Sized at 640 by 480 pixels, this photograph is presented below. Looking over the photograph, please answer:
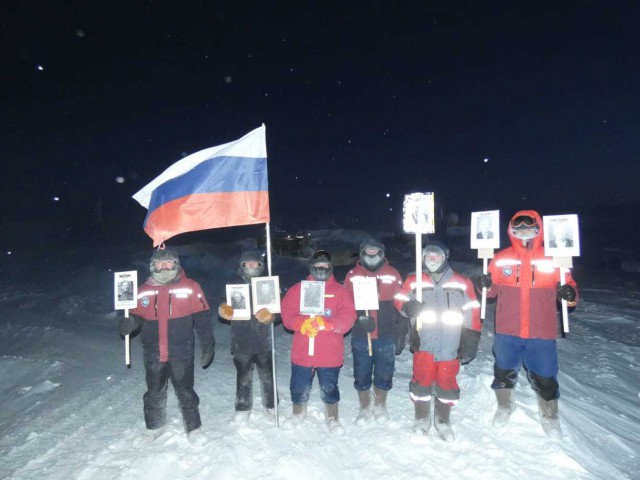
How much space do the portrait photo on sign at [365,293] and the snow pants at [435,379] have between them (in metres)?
0.78

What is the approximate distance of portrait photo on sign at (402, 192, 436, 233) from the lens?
464 centimetres

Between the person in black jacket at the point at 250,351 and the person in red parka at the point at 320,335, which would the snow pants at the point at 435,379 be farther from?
the person in black jacket at the point at 250,351

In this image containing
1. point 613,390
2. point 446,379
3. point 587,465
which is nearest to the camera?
point 587,465

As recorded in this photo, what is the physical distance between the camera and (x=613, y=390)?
631 cm

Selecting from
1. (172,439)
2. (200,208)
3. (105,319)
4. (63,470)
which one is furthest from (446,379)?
(105,319)

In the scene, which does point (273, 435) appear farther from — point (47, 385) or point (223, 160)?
point (47, 385)

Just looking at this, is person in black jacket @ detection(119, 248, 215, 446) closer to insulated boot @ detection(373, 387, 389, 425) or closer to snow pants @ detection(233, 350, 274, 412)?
snow pants @ detection(233, 350, 274, 412)

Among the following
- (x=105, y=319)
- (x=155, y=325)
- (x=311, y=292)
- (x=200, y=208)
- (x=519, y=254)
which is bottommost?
(x=105, y=319)

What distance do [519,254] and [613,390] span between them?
3497 mm

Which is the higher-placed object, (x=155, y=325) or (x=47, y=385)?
(x=155, y=325)

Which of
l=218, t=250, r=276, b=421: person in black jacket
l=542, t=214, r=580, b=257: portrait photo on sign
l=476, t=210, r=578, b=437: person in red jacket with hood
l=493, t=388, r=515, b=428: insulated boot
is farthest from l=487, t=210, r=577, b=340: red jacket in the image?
l=218, t=250, r=276, b=421: person in black jacket

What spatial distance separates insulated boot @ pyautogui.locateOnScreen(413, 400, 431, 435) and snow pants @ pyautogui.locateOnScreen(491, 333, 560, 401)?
0.89 m

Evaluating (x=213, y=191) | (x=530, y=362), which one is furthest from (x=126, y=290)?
(x=530, y=362)

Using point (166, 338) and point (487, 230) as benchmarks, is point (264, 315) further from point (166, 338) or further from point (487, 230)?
point (487, 230)
